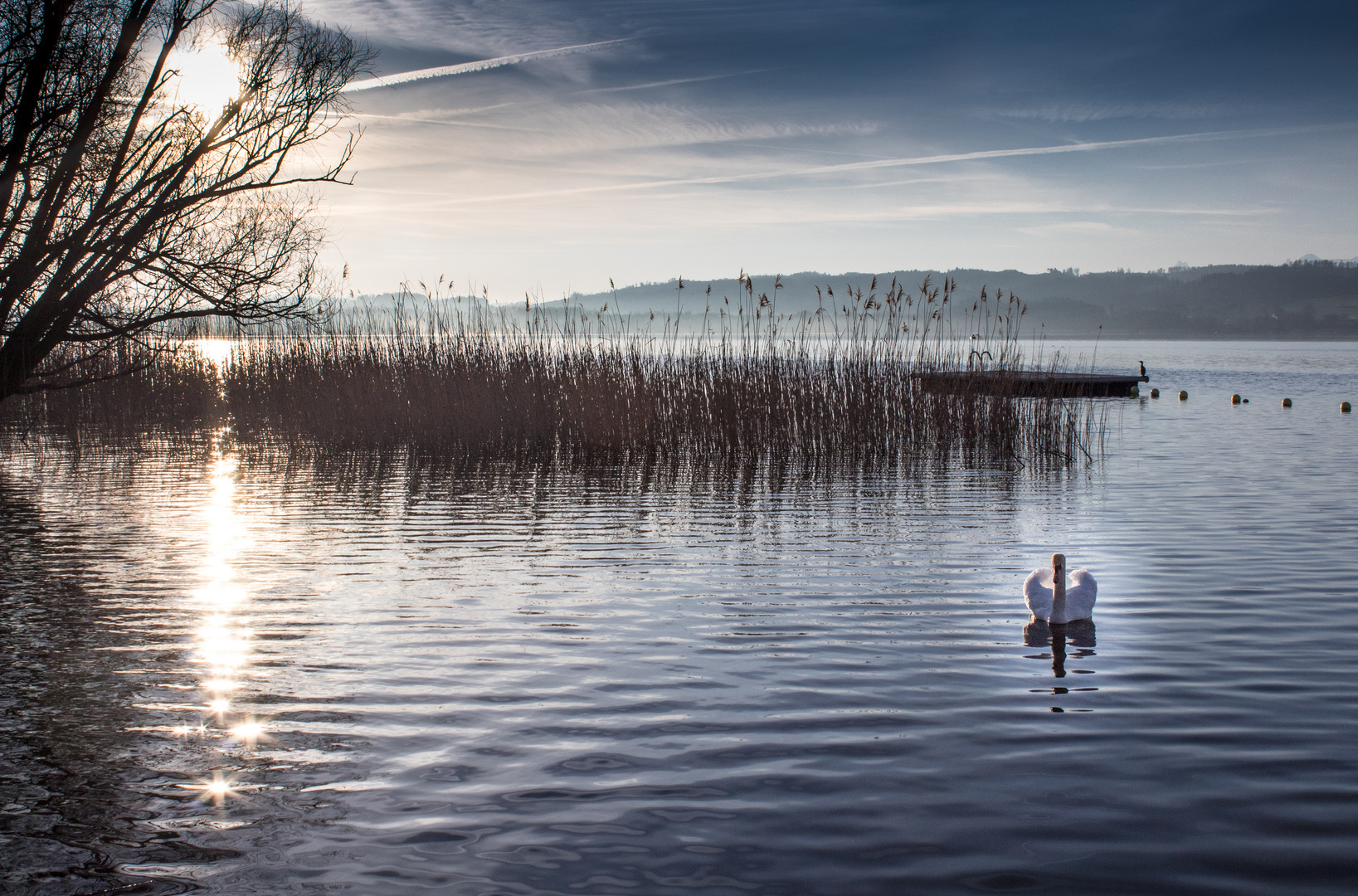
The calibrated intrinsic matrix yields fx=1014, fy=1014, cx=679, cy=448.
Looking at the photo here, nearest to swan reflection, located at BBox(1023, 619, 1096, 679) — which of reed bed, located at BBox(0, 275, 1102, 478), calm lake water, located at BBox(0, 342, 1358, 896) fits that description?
calm lake water, located at BBox(0, 342, 1358, 896)

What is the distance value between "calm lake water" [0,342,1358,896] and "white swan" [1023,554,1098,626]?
0.15 meters

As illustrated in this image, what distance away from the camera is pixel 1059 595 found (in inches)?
199

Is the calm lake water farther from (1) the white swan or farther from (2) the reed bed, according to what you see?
(2) the reed bed

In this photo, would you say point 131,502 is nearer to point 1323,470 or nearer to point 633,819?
point 633,819

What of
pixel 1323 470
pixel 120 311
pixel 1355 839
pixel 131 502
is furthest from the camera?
pixel 120 311

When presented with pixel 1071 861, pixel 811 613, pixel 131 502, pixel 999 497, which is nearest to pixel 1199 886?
pixel 1071 861

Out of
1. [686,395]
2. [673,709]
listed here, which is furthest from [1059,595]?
[686,395]

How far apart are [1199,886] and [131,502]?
366 inches

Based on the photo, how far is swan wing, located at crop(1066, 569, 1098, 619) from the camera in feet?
16.9

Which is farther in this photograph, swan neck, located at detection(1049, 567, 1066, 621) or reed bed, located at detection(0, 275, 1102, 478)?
reed bed, located at detection(0, 275, 1102, 478)

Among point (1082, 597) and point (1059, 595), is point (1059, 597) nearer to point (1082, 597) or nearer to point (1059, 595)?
point (1059, 595)

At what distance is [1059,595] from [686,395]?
847 cm

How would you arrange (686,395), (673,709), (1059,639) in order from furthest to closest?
(686,395), (1059,639), (673,709)

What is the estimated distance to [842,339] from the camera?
1336 cm
